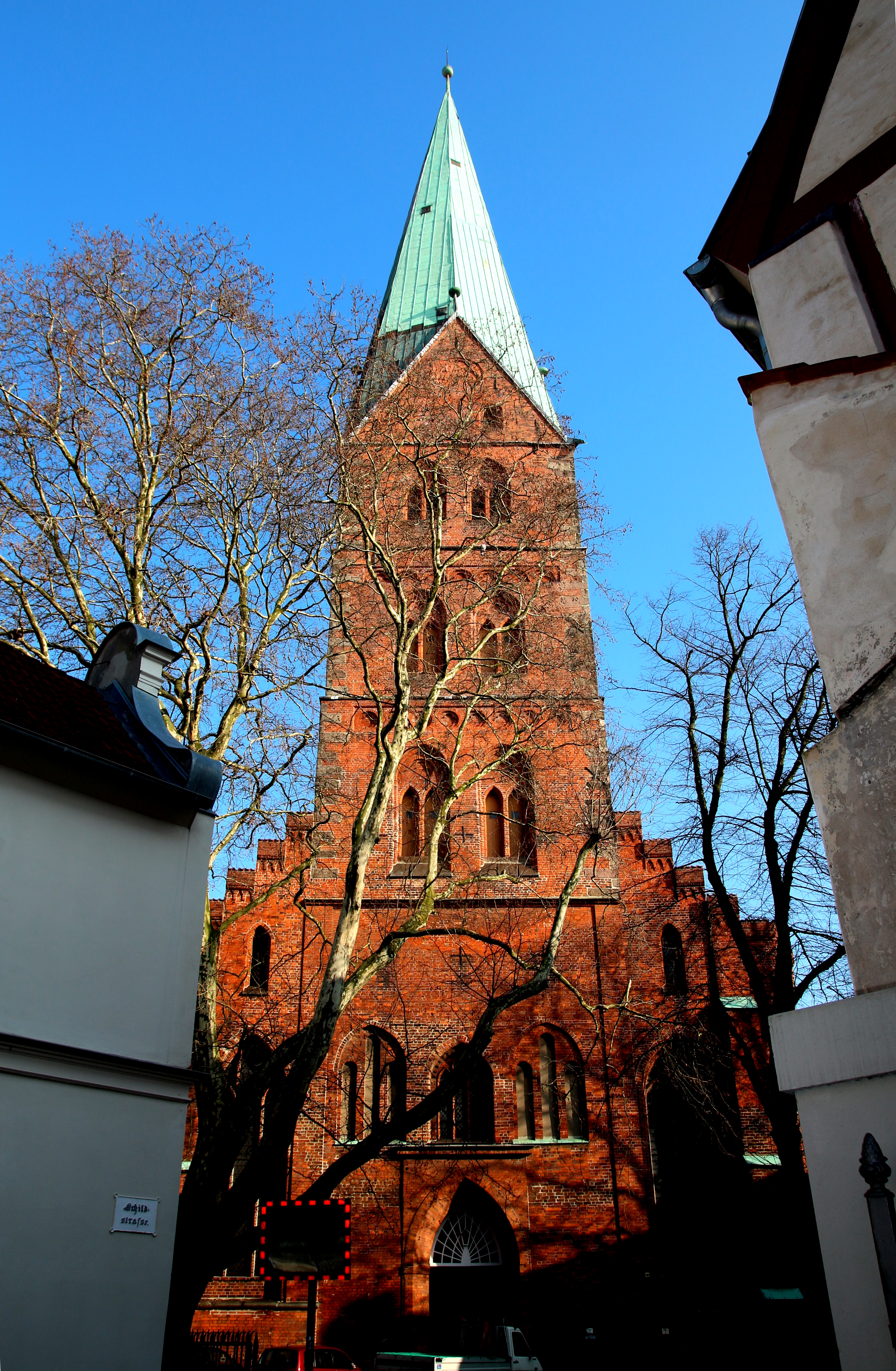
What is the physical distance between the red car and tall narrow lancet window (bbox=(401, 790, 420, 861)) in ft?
27.5

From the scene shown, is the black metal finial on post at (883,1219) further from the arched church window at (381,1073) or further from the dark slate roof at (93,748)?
the arched church window at (381,1073)

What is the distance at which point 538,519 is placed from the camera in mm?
17047

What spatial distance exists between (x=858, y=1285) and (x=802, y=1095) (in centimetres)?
89

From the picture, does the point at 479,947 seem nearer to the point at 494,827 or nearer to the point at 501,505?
the point at 494,827

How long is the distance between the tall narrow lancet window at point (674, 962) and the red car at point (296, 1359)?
7923mm

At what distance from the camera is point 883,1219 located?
5027 mm

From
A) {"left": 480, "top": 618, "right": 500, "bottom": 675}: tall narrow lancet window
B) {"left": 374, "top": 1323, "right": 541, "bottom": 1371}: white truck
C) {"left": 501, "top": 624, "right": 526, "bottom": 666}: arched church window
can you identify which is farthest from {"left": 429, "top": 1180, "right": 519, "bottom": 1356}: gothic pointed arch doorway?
{"left": 480, "top": 618, "right": 500, "bottom": 675}: tall narrow lancet window

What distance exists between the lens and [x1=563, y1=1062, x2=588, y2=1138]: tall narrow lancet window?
18.8m

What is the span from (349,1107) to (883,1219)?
15.5 m

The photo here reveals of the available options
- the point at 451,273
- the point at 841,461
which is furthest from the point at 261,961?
the point at 451,273

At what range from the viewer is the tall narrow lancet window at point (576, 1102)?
18.8 m

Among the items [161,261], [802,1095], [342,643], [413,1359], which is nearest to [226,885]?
[342,643]

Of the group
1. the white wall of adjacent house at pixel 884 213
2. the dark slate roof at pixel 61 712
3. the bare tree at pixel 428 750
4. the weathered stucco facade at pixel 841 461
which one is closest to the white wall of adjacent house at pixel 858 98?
the weathered stucco facade at pixel 841 461

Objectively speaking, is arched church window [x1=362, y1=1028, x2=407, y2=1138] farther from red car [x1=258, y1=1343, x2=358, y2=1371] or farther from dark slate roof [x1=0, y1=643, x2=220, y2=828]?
dark slate roof [x1=0, y1=643, x2=220, y2=828]
